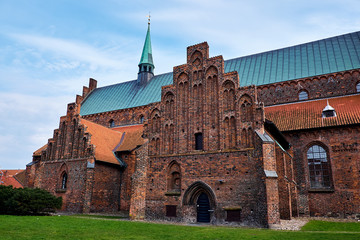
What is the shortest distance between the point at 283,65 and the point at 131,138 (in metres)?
19.1

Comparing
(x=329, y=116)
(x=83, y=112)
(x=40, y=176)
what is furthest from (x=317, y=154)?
(x=83, y=112)

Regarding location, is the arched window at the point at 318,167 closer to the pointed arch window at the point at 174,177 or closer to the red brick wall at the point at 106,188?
the pointed arch window at the point at 174,177

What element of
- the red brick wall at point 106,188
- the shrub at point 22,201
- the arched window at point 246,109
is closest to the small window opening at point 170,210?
the red brick wall at point 106,188

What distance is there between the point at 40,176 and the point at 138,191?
12918mm

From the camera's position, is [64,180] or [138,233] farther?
[64,180]

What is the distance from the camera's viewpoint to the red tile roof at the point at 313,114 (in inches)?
938

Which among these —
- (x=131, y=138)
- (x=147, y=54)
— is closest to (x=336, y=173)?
(x=131, y=138)

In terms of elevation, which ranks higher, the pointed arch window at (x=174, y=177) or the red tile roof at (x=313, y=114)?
the red tile roof at (x=313, y=114)

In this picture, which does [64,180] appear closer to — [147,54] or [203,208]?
[203,208]

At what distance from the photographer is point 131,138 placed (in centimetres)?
3198

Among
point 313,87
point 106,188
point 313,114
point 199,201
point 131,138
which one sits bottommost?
point 199,201

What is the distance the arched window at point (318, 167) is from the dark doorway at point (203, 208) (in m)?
9.99

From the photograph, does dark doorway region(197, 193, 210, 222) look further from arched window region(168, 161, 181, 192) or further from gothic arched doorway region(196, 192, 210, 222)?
arched window region(168, 161, 181, 192)

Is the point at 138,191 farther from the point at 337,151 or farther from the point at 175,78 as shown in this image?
the point at 337,151
